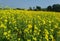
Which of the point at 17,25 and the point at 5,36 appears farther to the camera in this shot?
the point at 17,25

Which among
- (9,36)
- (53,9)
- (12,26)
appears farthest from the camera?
(53,9)

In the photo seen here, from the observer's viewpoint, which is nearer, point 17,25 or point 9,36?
point 9,36

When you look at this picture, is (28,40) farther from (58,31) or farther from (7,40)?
(58,31)

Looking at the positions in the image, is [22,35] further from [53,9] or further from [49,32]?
[53,9]

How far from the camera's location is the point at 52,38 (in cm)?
646

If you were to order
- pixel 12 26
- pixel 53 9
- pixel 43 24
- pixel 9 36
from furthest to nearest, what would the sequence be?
1. pixel 53 9
2. pixel 43 24
3. pixel 12 26
4. pixel 9 36

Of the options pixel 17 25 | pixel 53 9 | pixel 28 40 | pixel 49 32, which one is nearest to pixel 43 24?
pixel 49 32

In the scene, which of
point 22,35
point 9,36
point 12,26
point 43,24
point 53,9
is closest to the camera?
point 9,36

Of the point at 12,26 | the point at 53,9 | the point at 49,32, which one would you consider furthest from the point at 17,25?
the point at 53,9

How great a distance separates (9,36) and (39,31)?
1.19 m

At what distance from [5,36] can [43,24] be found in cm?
190

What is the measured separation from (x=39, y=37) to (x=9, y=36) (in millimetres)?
978

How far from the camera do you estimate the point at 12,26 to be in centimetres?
641

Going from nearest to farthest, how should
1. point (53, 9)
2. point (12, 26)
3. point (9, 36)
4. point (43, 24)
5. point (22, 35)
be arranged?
point (9, 36), point (22, 35), point (12, 26), point (43, 24), point (53, 9)
